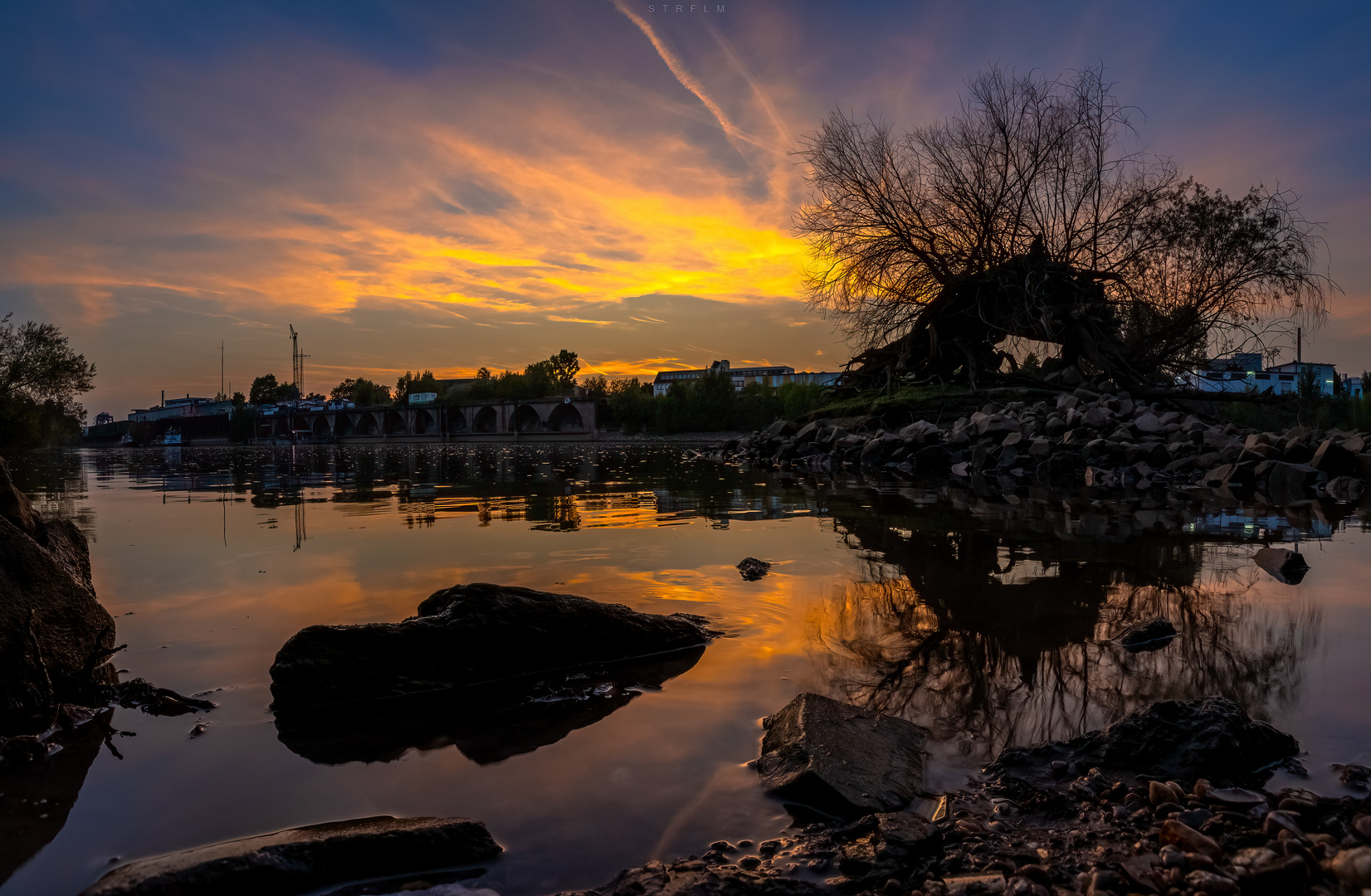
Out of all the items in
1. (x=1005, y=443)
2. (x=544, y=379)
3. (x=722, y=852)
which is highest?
(x=544, y=379)

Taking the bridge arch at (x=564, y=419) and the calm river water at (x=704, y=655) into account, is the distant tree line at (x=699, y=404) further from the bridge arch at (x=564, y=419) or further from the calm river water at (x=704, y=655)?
the calm river water at (x=704, y=655)

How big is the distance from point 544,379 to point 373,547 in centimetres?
11769

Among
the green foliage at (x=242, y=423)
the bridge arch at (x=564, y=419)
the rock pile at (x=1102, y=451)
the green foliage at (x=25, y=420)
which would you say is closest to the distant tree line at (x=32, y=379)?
the green foliage at (x=25, y=420)

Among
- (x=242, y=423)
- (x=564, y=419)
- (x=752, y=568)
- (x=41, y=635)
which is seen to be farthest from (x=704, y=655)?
(x=242, y=423)

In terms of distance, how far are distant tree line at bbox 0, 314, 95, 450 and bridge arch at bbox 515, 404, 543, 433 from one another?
56935mm

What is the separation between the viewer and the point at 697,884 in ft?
5.79

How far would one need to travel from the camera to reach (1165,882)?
1683 mm

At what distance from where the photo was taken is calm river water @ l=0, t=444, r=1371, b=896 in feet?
6.96

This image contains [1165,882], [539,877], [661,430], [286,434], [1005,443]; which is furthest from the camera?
[286,434]

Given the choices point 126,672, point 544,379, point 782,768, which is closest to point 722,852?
point 782,768

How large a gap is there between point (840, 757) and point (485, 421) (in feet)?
357

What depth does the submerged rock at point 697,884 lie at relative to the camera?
1747mm

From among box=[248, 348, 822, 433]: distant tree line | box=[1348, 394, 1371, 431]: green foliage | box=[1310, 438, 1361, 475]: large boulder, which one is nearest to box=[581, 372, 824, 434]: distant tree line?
box=[248, 348, 822, 433]: distant tree line

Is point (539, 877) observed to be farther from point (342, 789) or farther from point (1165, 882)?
point (1165, 882)
